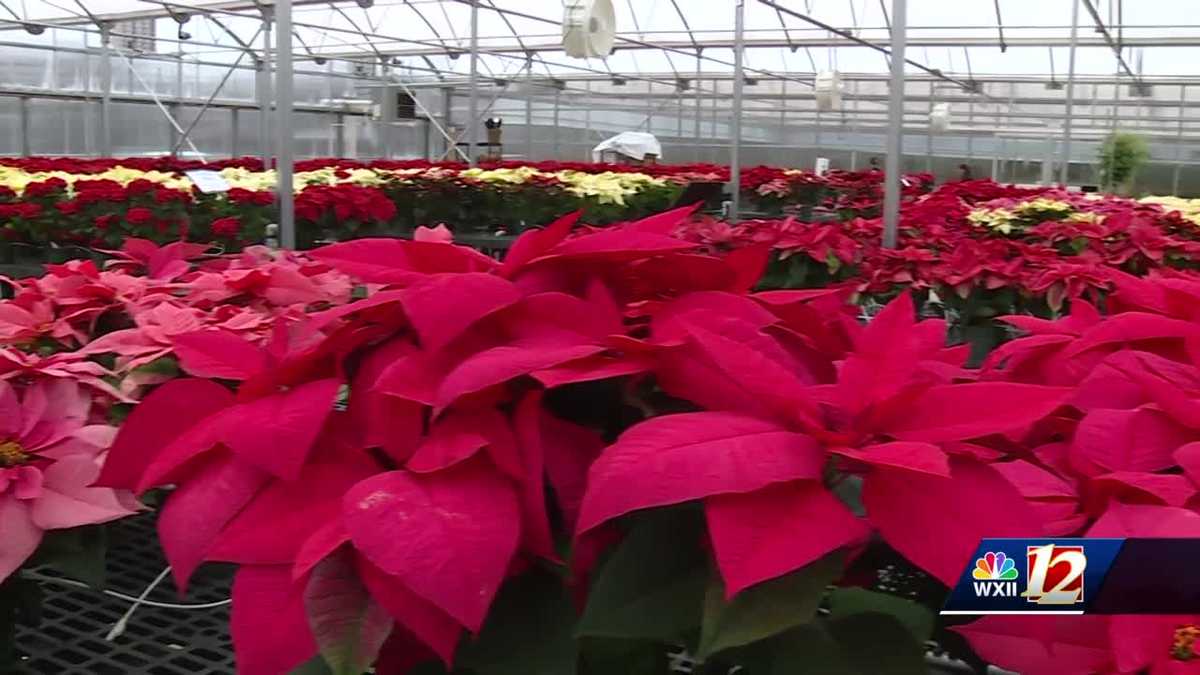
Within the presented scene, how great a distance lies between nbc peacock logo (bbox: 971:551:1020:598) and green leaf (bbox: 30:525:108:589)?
0.58 metres

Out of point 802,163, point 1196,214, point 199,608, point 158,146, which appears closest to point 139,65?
point 158,146

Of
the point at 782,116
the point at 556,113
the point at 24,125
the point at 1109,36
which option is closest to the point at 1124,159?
the point at 1109,36

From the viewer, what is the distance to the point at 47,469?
2.54 ft

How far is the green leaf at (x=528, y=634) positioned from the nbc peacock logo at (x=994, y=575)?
19 centimetres

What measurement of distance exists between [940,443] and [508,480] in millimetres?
217

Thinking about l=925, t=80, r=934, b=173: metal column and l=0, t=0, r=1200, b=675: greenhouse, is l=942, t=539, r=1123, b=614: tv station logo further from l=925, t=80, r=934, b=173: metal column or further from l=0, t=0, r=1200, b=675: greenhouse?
l=925, t=80, r=934, b=173: metal column

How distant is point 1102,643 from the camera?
0.51 metres

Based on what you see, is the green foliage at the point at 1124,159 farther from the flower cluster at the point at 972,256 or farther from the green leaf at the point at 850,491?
the green leaf at the point at 850,491

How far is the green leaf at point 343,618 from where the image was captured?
0.50 m

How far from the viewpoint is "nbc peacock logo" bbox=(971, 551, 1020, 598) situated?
0.49m

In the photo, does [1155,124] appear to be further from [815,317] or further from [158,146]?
[815,317]

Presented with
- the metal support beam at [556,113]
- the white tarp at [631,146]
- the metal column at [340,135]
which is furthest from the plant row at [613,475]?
the metal support beam at [556,113]

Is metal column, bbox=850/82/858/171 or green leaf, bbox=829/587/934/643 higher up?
metal column, bbox=850/82/858/171

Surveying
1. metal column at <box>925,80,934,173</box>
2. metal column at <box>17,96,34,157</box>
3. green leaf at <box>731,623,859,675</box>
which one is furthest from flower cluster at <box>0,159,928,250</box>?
metal column at <box>925,80,934,173</box>
